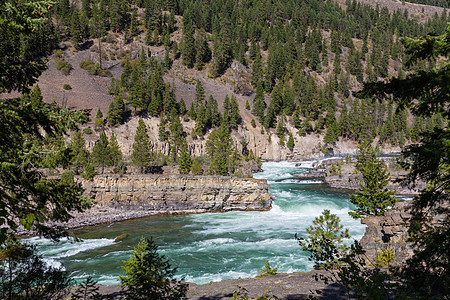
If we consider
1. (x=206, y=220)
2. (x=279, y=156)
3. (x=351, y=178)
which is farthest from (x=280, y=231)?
(x=279, y=156)

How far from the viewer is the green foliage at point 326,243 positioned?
6714 mm

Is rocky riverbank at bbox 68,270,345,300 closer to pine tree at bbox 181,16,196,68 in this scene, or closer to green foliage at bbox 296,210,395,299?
green foliage at bbox 296,210,395,299

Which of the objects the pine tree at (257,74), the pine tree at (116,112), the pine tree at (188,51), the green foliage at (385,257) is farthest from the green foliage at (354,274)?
the pine tree at (188,51)

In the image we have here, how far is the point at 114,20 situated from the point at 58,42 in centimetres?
2681

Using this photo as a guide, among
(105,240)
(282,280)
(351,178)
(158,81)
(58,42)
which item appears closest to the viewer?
(282,280)

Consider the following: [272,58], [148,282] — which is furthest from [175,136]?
[148,282]

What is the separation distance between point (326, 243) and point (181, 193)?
3447 centimetres

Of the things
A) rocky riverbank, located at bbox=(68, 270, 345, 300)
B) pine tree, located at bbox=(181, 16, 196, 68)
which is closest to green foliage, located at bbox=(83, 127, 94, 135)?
pine tree, located at bbox=(181, 16, 196, 68)

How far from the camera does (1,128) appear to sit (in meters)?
4.86

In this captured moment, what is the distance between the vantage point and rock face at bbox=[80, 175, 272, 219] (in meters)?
39.1

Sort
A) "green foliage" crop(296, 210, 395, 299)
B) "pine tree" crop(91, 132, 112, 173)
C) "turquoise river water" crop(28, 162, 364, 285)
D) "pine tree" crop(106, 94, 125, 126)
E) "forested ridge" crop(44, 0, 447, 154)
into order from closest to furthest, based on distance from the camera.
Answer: "green foliage" crop(296, 210, 395, 299)
"turquoise river water" crop(28, 162, 364, 285)
"pine tree" crop(91, 132, 112, 173)
"pine tree" crop(106, 94, 125, 126)
"forested ridge" crop(44, 0, 447, 154)

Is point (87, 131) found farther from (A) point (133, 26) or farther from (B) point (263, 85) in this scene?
(B) point (263, 85)

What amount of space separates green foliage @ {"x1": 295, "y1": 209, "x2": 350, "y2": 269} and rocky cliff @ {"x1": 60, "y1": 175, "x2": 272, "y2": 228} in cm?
2359

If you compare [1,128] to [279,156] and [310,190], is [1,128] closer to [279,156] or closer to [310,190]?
[310,190]
